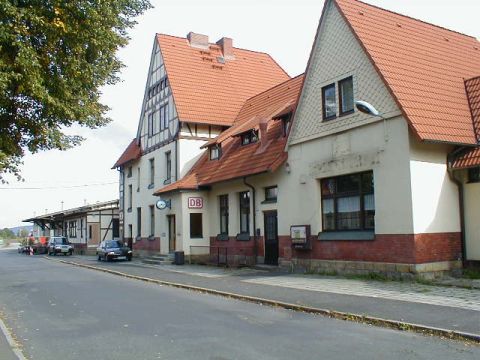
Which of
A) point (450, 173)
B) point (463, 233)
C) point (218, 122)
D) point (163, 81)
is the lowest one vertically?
point (463, 233)

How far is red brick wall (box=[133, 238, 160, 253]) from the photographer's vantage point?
108ft

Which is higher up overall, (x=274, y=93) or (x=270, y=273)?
(x=274, y=93)

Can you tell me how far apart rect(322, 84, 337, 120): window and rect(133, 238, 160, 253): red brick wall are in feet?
57.2

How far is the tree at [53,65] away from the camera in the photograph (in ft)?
32.9

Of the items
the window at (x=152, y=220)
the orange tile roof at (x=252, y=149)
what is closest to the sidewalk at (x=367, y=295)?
the orange tile roof at (x=252, y=149)

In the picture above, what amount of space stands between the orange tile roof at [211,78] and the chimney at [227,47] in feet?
Result: 0.99

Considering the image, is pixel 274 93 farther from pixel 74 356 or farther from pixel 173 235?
pixel 74 356

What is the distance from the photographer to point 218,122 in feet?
99.5

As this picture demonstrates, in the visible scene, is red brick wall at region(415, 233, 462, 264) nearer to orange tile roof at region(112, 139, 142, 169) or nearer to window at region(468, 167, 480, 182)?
window at region(468, 167, 480, 182)

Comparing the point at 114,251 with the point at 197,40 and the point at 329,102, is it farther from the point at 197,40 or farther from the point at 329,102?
the point at 329,102

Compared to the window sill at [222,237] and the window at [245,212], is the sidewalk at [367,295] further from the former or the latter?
the window sill at [222,237]

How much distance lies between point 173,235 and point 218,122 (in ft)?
23.1

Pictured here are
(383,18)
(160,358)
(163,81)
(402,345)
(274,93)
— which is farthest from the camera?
(163,81)

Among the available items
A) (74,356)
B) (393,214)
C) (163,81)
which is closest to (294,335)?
(74,356)
